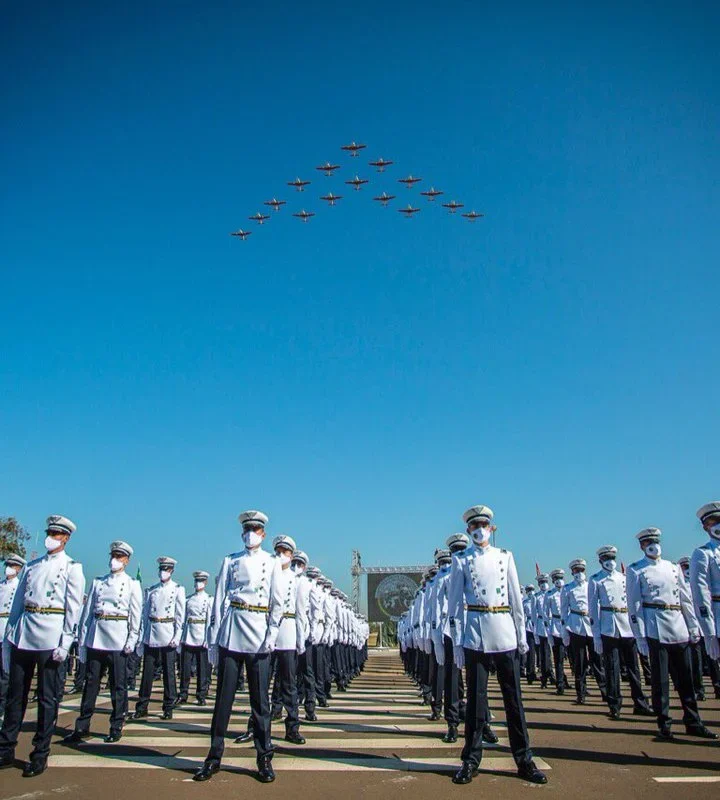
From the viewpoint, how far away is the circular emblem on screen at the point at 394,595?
150 ft

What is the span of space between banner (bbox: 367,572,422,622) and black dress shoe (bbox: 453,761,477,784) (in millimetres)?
40515

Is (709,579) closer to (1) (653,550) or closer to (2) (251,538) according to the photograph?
(1) (653,550)

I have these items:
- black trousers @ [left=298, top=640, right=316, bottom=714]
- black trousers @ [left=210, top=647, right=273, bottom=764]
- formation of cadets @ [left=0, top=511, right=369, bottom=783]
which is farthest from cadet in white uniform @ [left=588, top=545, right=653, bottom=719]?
black trousers @ [left=210, top=647, right=273, bottom=764]

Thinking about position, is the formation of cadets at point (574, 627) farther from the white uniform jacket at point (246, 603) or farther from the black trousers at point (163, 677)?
the black trousers at point (163, 677)

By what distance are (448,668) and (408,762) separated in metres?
2.07

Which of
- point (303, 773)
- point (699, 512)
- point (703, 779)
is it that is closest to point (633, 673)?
point (699, 512)

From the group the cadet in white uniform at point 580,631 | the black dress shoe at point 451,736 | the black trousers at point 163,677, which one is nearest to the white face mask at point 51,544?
the black trousers at point 163,677

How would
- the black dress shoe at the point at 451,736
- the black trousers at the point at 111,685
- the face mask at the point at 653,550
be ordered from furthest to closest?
1. the face mask at the point at 653,550
2. the black trousers at the point at 111,685
3. the black dress shoe at the point at 451,736

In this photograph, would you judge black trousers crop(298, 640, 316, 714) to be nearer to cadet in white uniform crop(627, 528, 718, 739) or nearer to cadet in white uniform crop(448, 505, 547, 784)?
cadet in white uniform crop(448, 505, 547, 784)

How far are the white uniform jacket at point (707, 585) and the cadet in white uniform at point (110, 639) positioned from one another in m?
6.80

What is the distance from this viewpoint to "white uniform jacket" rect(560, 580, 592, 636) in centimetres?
1264

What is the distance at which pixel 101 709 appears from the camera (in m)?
11.1

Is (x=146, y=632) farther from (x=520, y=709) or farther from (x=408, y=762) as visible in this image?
(x=520, y=709)

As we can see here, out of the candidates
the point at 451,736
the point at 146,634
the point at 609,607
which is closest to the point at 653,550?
the point at 609,607
